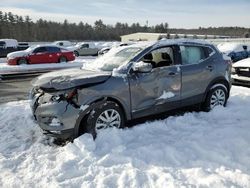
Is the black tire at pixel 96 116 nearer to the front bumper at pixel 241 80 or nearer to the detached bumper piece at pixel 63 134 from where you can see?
the detached bumper piece at pixel 63 134

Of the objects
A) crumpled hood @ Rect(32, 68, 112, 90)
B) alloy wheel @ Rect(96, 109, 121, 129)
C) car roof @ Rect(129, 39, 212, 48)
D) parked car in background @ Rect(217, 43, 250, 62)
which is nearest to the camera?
crumpled hood @ Rect(32, 68, 112, 90)

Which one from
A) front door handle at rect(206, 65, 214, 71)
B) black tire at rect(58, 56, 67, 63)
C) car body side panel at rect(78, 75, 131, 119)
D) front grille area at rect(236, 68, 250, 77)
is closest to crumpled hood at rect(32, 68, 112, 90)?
car body side panel at rect(78, 75, 131, 119)

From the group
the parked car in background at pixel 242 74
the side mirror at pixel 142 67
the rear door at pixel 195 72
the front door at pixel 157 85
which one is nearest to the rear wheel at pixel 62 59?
the parked car in background at pixel 242 74

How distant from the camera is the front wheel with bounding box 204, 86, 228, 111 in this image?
733cm

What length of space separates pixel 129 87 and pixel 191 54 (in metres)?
1.89

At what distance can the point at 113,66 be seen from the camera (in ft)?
20.9

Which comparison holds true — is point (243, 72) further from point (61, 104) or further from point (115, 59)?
point (61, 104)

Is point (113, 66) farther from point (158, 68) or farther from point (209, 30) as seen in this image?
point (209, 30)

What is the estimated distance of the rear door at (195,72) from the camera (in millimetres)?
6891

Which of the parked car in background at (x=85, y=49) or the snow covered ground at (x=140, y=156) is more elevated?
the snow covered ground at (x=140, y=156)

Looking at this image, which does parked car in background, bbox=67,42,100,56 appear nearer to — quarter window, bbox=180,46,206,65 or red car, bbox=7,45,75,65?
red car, bbox=7,45,75,65

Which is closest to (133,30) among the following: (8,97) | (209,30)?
(209,30)

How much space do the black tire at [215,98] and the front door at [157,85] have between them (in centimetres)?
90

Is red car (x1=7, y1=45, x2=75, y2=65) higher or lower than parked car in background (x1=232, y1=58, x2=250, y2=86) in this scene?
lower
